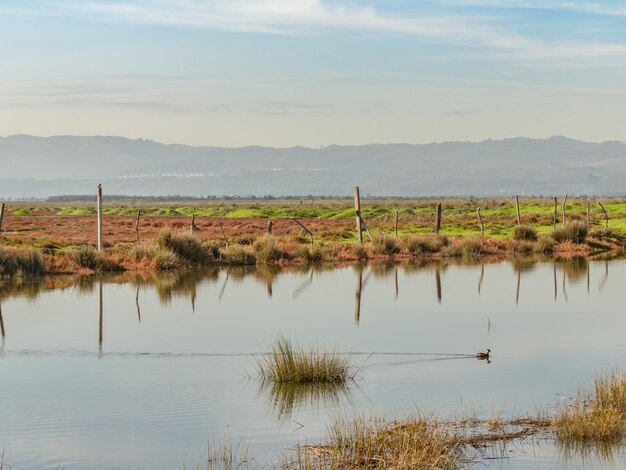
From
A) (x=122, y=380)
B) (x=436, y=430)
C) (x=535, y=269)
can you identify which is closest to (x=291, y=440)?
(x=436, y=430)

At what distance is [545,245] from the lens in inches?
1553

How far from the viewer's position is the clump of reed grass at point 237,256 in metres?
33.5

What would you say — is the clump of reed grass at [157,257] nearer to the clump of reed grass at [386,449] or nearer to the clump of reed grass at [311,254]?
the clump of reed grass at [311,254]

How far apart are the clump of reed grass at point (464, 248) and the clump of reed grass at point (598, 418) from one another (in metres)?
26.1

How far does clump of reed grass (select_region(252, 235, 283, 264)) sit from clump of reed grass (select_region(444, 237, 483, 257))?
21.2ft

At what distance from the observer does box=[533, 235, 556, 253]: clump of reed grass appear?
1545 inches

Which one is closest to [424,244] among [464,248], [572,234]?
[464,248]

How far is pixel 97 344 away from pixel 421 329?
5563 millimetres

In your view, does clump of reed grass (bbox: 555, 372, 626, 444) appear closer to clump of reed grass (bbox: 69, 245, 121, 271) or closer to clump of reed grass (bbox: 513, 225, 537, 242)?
clump of reed grass (bbox: 69, 245, 121, 271)

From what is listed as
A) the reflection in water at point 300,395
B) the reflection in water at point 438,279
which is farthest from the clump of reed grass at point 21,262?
the reflection in water at point 300,395

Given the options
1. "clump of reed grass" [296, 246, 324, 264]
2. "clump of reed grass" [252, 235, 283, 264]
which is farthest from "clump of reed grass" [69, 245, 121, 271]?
"clump of reed grass" [296, 246, 324, 264]

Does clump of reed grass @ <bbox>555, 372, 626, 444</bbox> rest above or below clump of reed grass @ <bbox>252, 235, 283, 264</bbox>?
below

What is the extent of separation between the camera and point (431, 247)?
37438mm

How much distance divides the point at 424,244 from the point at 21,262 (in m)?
15.1
